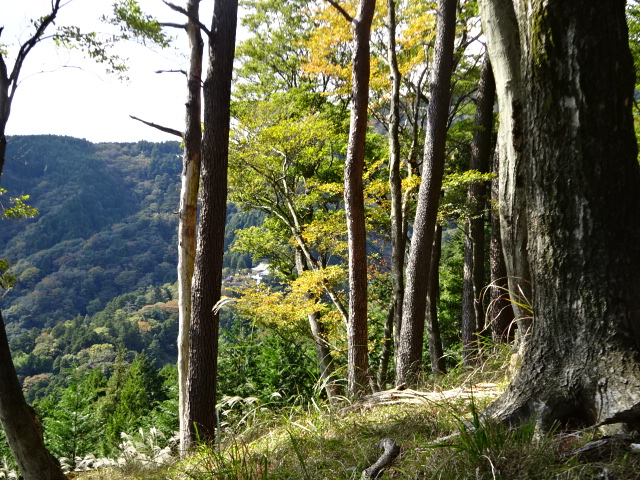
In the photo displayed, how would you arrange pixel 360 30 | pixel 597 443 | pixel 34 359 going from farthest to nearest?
pixel 34 359 → pixel 360 30 → pixel 597 443

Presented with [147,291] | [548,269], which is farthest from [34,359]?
[548,269]

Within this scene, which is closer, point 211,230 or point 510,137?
point 510,137

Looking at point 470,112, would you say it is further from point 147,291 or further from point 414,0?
point 147,291

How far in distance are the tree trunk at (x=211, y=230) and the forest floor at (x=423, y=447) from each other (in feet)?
7.55

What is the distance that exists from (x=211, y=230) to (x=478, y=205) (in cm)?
606

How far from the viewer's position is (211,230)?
218 inches

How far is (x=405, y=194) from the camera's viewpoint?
10.0 m

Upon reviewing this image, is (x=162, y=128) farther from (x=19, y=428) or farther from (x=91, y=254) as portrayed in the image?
(x=91, y=254)

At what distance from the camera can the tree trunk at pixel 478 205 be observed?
371 inches

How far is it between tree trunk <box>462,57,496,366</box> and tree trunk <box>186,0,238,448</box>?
556 cm

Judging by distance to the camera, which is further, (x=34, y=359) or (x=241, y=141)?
(x=34, y=359)

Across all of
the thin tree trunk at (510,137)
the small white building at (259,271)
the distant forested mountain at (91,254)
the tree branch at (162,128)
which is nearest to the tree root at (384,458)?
the thin tree trunk at (510,137)

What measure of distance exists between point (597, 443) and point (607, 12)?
156 centimetres

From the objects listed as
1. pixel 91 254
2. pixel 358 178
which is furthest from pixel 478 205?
pixel 91 254
